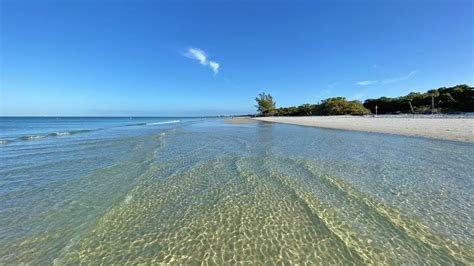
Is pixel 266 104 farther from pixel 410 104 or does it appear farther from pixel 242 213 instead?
pixel 242 213

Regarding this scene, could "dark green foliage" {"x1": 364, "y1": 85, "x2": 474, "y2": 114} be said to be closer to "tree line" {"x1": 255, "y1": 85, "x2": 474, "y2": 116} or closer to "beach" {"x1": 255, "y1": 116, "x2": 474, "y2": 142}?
"tree line" {"x1": 255, "y1": 85, "x2": 474, "y2": 116}

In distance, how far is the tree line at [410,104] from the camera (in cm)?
5438

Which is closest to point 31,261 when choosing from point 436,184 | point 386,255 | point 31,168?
point 386,255

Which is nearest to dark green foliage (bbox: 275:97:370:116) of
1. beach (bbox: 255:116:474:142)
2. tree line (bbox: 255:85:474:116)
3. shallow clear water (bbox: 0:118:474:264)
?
tree line (bbox: 255:85:474:116)

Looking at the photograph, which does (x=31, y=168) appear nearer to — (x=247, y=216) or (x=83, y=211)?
(x=83, y=211)

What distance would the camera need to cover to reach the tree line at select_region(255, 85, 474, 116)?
54375 mm

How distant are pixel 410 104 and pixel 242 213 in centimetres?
7612

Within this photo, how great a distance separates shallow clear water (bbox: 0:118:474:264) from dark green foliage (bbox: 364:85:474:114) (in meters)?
63.5

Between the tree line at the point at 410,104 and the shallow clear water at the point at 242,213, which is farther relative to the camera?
the tree line at the point at 410,104

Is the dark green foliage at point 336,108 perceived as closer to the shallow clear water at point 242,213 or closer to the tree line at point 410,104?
the tree line at point 410,104

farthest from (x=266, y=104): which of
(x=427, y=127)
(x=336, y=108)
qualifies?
(x=427, y=127)

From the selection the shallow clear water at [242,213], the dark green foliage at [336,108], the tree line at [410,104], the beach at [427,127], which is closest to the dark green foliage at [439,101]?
the tree line at [410,104]

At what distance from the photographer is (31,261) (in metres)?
3.36

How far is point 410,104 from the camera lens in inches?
2416
